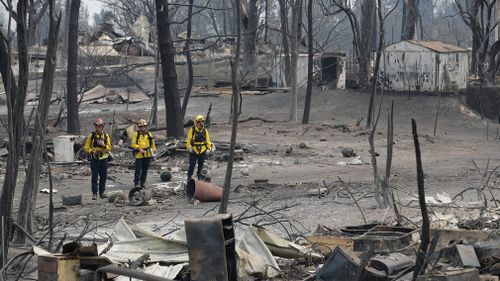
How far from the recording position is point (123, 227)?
1036cm

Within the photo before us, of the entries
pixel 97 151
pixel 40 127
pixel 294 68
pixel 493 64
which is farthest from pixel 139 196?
pixel 493 64

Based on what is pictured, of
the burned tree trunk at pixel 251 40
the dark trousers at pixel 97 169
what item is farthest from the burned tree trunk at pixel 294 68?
the dark trousers at pixel 97 169

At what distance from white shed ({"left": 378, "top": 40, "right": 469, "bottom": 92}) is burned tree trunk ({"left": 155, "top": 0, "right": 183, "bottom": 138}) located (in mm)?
12509

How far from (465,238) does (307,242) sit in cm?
186

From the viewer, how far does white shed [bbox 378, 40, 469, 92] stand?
124ft

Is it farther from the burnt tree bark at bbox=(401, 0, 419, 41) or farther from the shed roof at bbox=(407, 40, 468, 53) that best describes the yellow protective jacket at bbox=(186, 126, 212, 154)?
the burnt tree bark at bbox=(401, 0, 419, 41)

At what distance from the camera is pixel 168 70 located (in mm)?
26891

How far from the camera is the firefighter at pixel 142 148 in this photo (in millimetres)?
18188

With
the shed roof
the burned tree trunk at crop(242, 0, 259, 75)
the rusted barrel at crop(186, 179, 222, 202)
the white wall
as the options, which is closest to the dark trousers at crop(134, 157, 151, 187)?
the rusted barrel at crop(186, 179, 222, 202)

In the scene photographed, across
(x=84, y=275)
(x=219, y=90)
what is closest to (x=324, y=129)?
(x=219, y=90)

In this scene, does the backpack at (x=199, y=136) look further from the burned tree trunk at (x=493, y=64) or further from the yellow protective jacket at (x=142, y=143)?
the burned tree trunk at (x=493, y=64)

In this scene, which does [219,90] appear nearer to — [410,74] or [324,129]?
[410,74]

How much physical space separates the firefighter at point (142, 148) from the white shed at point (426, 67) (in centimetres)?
2035

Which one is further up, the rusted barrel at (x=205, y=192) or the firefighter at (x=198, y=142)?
the firefighter at (x=198, y=142)
